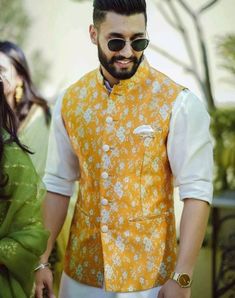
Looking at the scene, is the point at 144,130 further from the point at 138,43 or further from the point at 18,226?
the point at 18,226

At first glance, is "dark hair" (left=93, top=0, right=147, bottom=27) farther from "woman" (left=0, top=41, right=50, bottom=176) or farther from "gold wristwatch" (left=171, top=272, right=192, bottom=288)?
"woman" (left=0, top=41, right=50, bottom=176)

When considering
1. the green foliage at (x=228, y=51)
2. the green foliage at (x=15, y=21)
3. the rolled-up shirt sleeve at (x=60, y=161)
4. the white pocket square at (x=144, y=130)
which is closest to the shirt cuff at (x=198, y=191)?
the white pocket square at (x=144, y=130)

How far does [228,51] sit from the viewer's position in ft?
12.3

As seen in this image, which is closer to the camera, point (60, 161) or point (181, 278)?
point (181, 278)

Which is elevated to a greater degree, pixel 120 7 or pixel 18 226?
pixel 120 7

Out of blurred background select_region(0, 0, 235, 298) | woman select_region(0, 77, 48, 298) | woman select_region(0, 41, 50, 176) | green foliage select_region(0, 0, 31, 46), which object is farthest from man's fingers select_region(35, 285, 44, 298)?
green foliage select_region(0, 0, 31, 46)

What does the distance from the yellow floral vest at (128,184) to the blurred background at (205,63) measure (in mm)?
1463

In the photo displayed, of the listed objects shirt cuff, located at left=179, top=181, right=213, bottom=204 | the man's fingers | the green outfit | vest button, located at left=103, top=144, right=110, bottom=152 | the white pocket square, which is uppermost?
the white pocket square

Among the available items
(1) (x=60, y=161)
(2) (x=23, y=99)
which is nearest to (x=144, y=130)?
(1) (x=60, y=161)

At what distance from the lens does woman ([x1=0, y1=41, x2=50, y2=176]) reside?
129 inches

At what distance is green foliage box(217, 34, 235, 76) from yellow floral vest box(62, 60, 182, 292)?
1.65 m

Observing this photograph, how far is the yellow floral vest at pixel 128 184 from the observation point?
83.0 inches

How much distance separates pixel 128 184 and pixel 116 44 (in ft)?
1.32

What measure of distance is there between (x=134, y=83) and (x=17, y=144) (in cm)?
40
